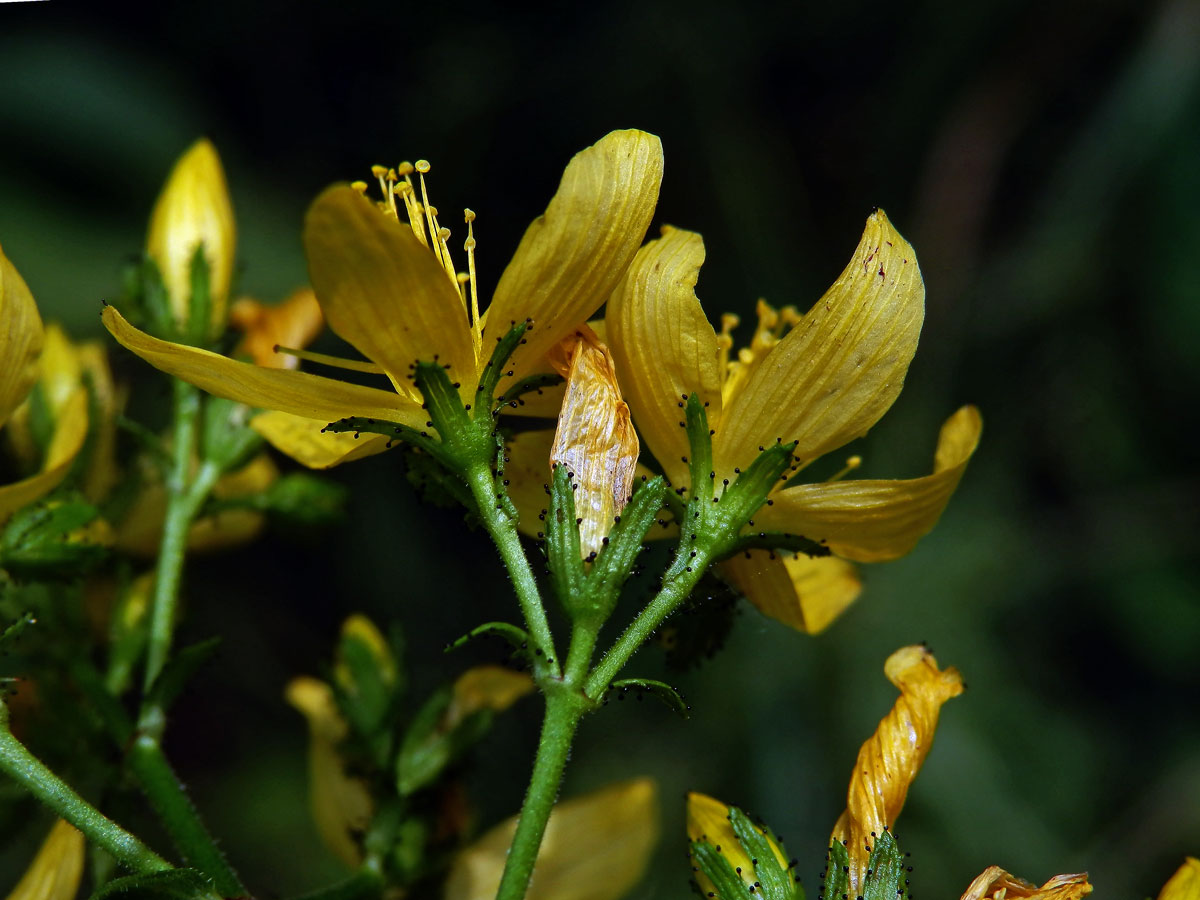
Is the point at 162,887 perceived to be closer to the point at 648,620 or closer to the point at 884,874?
the point at 648,620

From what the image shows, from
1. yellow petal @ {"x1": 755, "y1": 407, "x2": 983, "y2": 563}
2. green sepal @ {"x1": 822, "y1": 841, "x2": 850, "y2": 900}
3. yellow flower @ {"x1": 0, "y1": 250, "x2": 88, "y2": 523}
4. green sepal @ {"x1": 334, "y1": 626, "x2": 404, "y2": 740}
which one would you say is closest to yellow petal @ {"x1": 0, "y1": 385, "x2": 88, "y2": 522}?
yellow flower @ {"x1": 0, "y1": 250, "x2": 88, "y2": 523}

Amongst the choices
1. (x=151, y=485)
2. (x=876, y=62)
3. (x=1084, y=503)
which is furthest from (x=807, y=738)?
(x=876, y=62)

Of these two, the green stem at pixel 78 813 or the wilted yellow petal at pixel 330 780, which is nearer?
the green stem at pixel 78 813

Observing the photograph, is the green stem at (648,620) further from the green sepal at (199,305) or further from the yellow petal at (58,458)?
the green sepal at (199,305)

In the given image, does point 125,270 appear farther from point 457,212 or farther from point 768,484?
point 457,212

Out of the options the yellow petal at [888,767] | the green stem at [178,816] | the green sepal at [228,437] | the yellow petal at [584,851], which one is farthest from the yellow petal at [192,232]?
the yellow petal at [888,767]

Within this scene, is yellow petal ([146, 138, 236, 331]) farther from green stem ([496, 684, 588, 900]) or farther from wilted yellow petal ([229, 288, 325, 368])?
green stem ([496, 684, 588, 900])

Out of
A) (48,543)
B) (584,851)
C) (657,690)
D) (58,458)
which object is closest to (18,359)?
(48,543)
